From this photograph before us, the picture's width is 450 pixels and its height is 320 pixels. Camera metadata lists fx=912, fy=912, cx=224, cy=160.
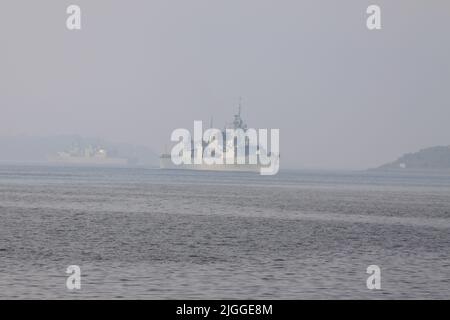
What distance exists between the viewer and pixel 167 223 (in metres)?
63.0

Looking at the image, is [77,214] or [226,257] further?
[77,214]

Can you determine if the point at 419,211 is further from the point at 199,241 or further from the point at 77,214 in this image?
the point at 199,241

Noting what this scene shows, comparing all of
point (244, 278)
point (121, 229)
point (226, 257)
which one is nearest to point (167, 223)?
point (121, 229)

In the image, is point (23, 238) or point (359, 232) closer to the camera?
point (23, 238)

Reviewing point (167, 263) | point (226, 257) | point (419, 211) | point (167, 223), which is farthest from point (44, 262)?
point (419, 211)

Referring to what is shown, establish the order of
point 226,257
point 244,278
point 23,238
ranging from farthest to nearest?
point 23,238
point 226,257
point 244,278

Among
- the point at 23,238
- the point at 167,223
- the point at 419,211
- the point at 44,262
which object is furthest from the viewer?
the point at 419,211

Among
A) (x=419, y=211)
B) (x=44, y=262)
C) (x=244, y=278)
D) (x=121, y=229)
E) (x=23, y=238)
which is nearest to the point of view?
(x=244, y=278)

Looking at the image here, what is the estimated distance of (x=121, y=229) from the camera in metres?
56.6

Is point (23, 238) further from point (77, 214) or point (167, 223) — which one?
point (77, 214)

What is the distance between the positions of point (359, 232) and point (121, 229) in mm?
15174

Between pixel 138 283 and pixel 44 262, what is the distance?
7038 mm
